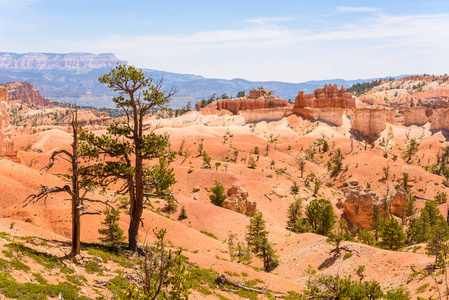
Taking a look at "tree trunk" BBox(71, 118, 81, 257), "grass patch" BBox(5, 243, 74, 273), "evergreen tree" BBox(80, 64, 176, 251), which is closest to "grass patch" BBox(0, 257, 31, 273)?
"grass patch" BBox(5, 243, 74, 273)

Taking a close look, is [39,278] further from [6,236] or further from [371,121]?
[371,121]

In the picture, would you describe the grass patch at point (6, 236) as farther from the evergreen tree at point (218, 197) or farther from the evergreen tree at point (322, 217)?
the evergreen tree at point (322, 217)

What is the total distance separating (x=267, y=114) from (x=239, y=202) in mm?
82250

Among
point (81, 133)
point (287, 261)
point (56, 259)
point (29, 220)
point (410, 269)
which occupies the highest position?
point (81, 133)

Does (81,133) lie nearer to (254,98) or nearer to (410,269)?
(410,269)

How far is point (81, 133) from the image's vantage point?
2078 centimetres

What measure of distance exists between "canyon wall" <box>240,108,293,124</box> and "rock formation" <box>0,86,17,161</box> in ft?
305

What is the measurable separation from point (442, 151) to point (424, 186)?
33.1 m

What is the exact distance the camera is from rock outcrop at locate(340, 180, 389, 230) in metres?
57.5

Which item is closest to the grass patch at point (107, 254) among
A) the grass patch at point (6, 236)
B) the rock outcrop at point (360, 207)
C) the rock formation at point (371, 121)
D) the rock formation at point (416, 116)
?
the grass patch at point (6, 236)

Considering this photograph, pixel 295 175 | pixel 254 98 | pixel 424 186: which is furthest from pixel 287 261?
pixel 254 98

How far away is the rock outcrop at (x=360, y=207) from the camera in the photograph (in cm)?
5753

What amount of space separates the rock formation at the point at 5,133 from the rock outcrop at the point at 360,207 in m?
49.7

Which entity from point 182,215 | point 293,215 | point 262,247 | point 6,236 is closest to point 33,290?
point 6,236
